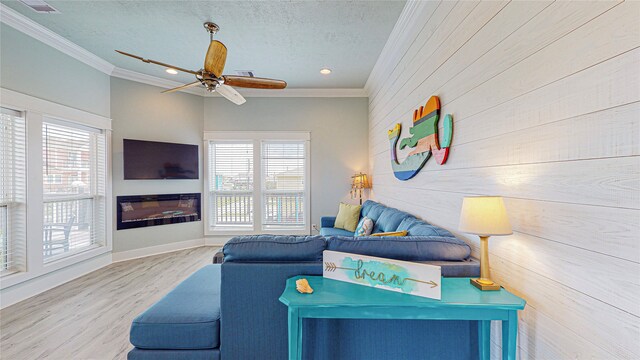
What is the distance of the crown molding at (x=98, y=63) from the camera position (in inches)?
106

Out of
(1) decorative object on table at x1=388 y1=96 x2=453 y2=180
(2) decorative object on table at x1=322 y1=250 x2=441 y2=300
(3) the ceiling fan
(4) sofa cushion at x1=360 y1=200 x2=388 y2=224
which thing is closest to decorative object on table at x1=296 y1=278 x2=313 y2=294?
(2) decorative object on table at x1=322 y1=250 x2=441 y2=300

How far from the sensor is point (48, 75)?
3053mm

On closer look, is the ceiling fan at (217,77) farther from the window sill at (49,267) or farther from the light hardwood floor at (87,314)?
the window sill at (49,267)

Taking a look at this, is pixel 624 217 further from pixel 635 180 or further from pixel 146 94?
pixel 146 94

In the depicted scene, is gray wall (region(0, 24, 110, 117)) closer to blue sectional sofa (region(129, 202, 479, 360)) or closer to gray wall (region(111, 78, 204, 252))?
gray wall (region(111, 78, 204, 252))

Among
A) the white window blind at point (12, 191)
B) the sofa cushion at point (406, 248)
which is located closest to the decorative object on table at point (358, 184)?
the sofa cushion at point (406, 248)

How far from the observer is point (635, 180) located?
2.57 feet

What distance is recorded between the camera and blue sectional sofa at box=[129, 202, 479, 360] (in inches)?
57.0

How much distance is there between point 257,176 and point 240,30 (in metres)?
2.62

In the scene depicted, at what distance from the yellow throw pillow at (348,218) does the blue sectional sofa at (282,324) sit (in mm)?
2304

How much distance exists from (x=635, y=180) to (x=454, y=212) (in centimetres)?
107

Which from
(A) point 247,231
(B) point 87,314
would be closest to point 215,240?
(A) point 247,231

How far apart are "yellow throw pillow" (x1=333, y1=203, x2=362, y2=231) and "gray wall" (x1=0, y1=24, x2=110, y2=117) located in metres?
3.91

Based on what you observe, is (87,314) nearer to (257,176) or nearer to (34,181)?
(34,181)
